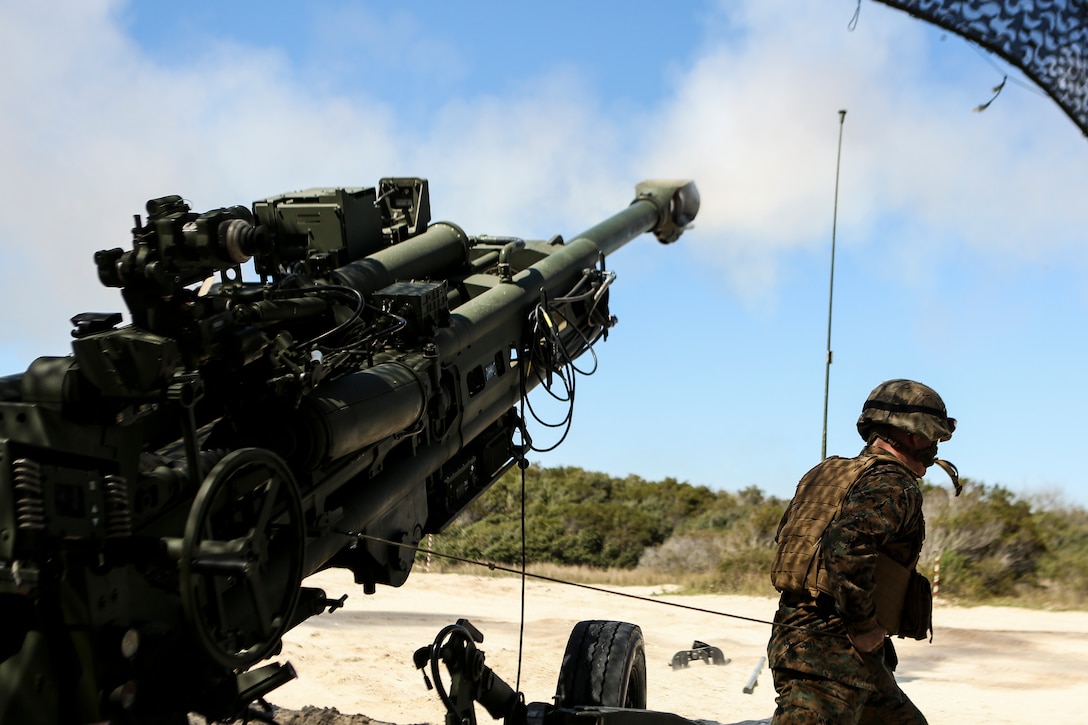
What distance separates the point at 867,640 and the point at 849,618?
5.6 inches

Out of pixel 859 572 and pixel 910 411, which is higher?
pixel 910 411

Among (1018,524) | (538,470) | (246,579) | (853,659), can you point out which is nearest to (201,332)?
(246,579)

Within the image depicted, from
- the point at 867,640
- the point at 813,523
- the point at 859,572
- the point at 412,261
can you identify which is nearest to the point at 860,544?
the point at 859,572

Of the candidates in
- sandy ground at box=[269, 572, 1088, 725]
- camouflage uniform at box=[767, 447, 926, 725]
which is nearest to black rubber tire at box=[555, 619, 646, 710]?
sandy ground at box=[269, 572, 1088, 725]

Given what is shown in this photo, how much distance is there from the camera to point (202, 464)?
443 cm

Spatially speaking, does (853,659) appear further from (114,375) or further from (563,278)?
(563,278)

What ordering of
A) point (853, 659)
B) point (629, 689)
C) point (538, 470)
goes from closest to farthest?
point (853, 659), point (629, 689), point (538, 470)

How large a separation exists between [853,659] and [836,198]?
6.20 m

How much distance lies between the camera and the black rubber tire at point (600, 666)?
653 cm

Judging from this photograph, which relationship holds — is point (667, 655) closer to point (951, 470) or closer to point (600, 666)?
point (600, 666)

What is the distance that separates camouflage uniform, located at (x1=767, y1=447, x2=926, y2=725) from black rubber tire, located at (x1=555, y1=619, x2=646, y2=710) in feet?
5.96

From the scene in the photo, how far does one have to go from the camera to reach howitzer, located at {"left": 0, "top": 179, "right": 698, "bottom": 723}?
3.98 m

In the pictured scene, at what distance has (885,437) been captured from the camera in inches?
196

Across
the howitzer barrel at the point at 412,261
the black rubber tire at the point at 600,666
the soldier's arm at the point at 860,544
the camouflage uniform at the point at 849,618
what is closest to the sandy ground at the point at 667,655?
A: the black rubber tire at the point at 600,666
